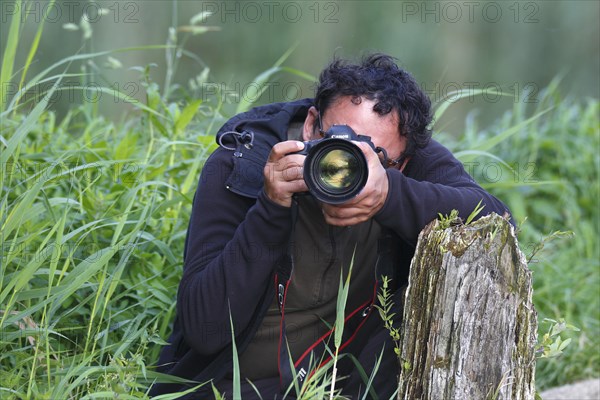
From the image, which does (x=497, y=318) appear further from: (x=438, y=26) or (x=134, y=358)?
(x=438, y=26)

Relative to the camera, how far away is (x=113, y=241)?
229 centimetres

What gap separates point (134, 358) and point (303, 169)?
1.79 ft

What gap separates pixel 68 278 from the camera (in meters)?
2.14

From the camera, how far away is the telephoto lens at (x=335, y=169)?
1.80m

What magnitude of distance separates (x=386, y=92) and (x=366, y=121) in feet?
0.31

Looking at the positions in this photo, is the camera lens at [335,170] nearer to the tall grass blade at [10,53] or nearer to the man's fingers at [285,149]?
the man's fingers at [285,149]

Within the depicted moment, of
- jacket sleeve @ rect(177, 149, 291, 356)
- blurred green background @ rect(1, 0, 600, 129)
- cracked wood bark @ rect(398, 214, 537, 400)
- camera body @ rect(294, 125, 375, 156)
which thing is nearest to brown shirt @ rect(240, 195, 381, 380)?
jacket sleeve @ rect(177, 149, 291, 356)

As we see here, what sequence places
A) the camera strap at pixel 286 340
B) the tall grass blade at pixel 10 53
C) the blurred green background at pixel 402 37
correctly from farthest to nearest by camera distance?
the blurred green background at pixel 402 37 < the tall grass blade at pixel 10 53 < the camera strap at pixel 286 340

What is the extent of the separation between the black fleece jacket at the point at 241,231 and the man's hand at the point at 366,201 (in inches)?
1.5

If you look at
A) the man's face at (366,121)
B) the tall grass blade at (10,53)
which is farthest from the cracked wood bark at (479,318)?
the tall grass blade at (10,53)

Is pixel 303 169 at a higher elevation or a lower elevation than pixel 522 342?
higher

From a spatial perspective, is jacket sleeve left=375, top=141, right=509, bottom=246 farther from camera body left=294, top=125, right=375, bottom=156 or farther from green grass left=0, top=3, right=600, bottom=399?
green grass left=0, top=3, right=600, bottom=399

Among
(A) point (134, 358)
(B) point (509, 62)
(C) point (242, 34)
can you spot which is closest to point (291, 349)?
(A) point (134, 358)

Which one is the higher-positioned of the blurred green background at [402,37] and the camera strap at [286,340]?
the blurred green background at [402,37]
